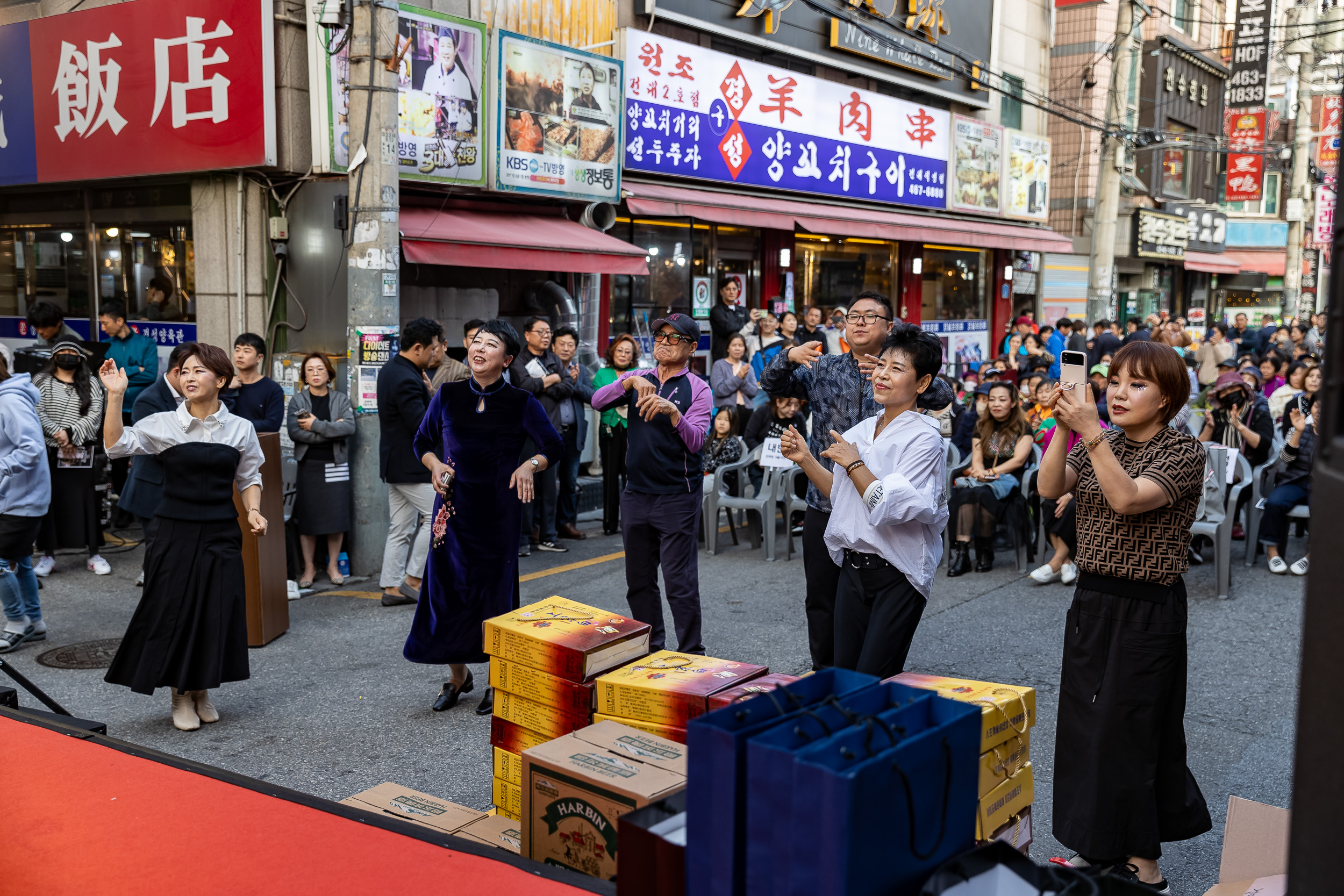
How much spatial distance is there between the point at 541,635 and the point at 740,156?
41.2 ft

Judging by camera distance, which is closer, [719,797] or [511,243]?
[719,797]

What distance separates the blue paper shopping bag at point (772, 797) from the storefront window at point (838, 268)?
49.8 ft

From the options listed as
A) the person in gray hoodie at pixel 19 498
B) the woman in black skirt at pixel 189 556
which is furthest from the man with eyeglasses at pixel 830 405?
the person in gray hoodie at pixel 19 498

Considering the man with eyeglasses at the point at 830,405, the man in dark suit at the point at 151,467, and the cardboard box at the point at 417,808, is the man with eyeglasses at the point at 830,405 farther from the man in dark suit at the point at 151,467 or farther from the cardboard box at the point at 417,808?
the man in dark suit at the point at 151,467

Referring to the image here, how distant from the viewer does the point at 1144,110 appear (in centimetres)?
2812

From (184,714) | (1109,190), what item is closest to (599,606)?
(184,714)

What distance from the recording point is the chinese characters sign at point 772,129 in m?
13.8

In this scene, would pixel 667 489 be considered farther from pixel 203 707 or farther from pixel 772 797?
pixel 772 797

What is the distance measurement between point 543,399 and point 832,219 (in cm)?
793

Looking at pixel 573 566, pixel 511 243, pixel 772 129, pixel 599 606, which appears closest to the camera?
pixel 599 606

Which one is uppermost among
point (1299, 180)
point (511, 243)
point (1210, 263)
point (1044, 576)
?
point (1299, 180)

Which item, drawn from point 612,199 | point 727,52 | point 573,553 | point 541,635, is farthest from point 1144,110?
point 541,635

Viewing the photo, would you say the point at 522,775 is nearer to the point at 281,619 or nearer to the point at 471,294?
the point at 281,619

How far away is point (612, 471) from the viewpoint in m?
10.4
